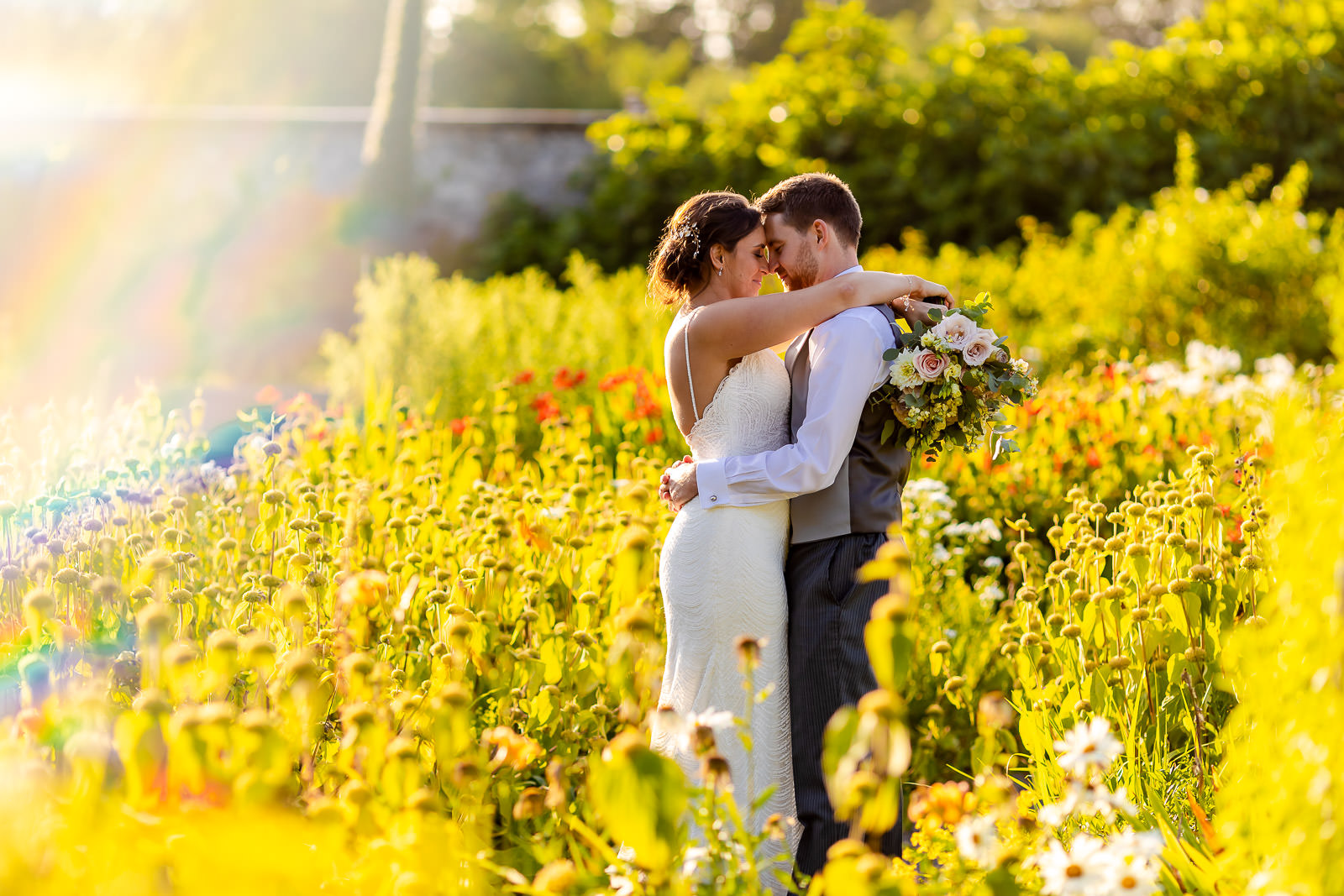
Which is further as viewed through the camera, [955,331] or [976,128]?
[976,128]

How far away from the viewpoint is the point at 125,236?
43.9 feet

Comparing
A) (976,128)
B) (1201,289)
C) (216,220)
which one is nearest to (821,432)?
(1201,289)

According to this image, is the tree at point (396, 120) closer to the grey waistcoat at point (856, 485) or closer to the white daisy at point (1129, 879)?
the grey waistcoat at point (856, 485)

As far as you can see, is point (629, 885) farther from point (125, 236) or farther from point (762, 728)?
point (125, 236)

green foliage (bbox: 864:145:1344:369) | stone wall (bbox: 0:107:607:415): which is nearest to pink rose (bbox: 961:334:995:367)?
green foliage (bbox: 864:145:1344:369)

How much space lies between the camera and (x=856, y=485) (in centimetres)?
268

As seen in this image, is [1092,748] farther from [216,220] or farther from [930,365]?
[216,220]

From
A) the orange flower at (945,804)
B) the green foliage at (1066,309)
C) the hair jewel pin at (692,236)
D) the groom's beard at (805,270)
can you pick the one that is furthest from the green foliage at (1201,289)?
the orange flower at (945,804)

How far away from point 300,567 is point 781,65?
44.1 ft

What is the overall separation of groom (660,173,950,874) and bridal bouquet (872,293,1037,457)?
6 cm

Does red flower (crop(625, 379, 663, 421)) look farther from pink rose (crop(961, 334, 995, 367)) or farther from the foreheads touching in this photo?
pink rose (crop(961, 334, 995, 367))

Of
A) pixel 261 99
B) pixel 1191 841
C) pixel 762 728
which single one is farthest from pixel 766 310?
pixel 261 99

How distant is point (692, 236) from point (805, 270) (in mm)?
323

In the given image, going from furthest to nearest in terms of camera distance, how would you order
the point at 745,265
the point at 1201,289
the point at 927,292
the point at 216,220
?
the point at 216,220
the point at 1201,289
the point at 927,292
the point at 745,265
